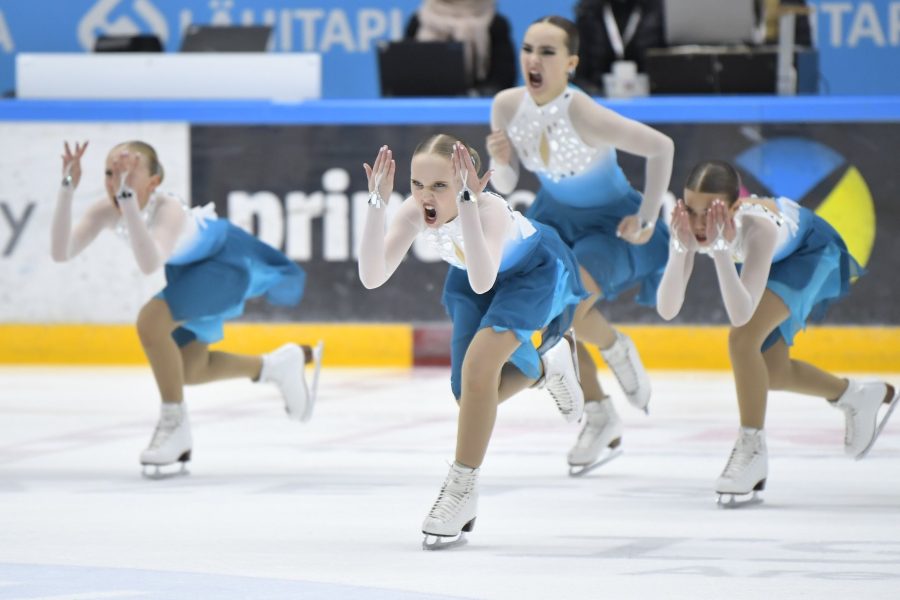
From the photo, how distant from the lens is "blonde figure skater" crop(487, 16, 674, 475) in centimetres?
560

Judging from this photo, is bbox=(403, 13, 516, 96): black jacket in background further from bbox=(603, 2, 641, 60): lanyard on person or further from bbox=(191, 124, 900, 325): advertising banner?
bbox=(191, 124, 900, 325): advertising banner

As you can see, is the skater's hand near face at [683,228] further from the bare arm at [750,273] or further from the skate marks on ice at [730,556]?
the skate marks on ice at [730,556]

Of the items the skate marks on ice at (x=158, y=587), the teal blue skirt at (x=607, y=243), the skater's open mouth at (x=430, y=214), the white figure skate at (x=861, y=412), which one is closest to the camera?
the skate marks on ice at (x=158, y=587)

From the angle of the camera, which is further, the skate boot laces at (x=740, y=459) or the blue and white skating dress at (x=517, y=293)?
the skate boot laces at (x=740, y=459)

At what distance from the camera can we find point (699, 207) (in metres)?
4.85

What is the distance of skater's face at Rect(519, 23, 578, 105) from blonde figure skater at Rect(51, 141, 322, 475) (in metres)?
1.21

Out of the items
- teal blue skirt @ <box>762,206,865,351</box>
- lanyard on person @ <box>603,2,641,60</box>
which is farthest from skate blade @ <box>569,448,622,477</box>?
lanyard on person @ <box>603,2,641,60</box>

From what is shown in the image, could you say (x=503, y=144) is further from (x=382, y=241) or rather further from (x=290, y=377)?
(x=382, y=241)

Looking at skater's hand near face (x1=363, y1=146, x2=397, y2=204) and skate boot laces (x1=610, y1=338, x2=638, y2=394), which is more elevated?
skater's hand near face (x1=363, y1=146, x2=397, y2=204)

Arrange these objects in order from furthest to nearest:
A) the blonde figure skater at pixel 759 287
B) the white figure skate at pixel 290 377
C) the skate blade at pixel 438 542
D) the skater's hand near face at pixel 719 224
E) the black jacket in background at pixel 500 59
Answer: the black jacket in background at pixel 500 59, the white figure skate at pixel 290 377, the blonde figure skater at pixel 759 287, the skater's hand near face at pixel 719 224, the skate blade at pixel 438 542

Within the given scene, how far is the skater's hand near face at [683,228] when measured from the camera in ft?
15.4

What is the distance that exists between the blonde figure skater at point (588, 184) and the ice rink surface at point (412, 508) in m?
0.31

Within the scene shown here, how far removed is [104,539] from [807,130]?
5.52 meters

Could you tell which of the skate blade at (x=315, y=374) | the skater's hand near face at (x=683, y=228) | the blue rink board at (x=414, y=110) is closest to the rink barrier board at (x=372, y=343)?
the blue rink board at (x=414, y=110)
